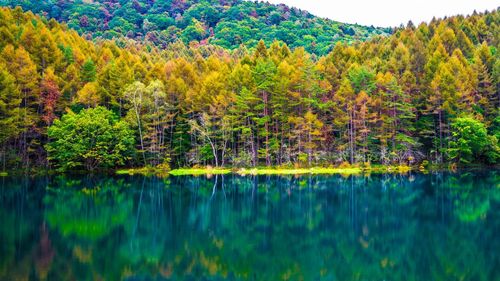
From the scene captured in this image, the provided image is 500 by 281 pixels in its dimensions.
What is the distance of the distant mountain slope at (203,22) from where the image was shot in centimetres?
13462

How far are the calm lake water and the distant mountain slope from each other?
94.5 metres

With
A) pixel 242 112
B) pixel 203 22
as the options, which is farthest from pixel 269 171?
pixel 203 22

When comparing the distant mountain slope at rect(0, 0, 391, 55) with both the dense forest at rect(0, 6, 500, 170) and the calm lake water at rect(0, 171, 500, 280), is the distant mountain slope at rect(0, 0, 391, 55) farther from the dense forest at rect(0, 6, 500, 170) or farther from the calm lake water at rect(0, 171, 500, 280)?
the calm lake water at rect(0, 171, 500, 280)

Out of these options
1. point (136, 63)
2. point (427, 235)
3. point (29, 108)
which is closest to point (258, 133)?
point (136, 63)

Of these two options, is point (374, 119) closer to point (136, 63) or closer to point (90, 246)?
point (136, 63)

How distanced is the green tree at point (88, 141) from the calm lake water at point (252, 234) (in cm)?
1967

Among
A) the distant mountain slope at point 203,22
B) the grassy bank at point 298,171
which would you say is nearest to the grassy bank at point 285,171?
the grassy bank at point 298,171

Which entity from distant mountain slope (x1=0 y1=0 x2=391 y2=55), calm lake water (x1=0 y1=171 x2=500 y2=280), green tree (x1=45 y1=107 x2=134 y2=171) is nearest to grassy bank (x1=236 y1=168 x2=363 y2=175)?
green tree (x1=45 y1=107 x2=134 y2=171)

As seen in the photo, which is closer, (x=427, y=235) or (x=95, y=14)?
(x=427, y=235)

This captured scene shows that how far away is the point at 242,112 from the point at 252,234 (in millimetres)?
43747

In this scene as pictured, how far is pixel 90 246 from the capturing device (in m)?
18.3

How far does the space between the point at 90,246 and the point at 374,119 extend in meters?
49.2

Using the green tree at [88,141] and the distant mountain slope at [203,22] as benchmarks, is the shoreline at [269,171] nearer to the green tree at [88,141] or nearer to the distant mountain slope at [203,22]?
the green tree at [88,141]

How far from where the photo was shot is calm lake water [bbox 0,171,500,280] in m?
15.2
